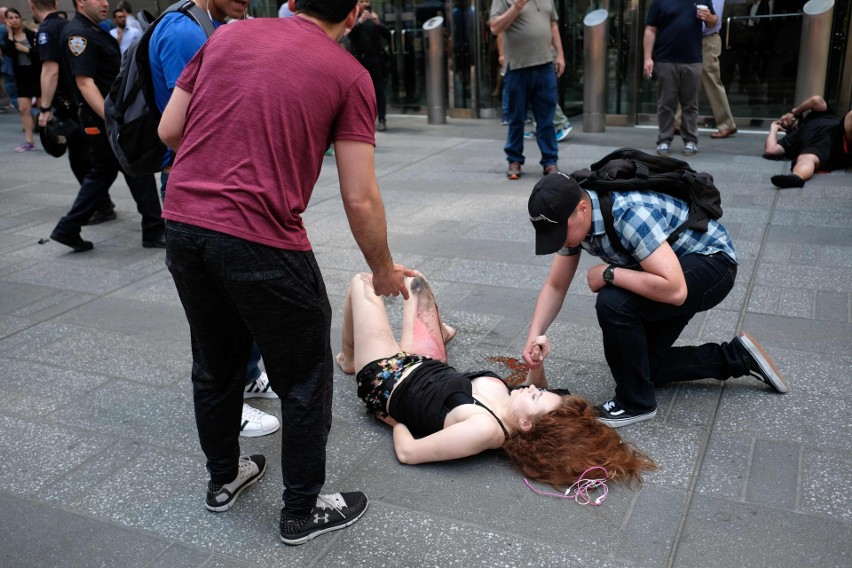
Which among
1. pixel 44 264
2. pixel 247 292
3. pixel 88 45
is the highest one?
pixel 88 45

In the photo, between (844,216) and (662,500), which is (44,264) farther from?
(844,216)

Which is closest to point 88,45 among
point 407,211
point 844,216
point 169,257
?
point 407,211

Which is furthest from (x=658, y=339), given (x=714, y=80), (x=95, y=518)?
(x=714, y=80)

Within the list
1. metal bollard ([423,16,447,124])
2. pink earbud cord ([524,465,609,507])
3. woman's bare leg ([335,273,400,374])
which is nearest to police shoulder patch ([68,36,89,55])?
woman's bare leg ([335,273,400,374])

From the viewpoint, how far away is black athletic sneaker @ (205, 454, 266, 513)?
2742 mm

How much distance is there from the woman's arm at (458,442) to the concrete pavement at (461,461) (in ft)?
0.23

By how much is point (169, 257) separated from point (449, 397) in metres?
1.15

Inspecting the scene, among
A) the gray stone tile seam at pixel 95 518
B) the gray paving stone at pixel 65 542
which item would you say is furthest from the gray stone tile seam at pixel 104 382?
the gray paving stone at pixel 65 542

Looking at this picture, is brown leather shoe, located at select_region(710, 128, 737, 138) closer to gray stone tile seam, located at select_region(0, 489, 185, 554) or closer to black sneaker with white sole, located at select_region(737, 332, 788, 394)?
black sneaker with white sole, located at select_region(737, 332, 788, 394)

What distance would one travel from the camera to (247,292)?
2248mm

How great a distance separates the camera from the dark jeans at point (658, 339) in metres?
3.06

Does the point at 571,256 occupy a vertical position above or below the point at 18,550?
above

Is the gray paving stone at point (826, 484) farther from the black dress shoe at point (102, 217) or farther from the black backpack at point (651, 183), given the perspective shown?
the black dress shoe at point (102, 217)

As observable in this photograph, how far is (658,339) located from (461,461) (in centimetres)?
98
